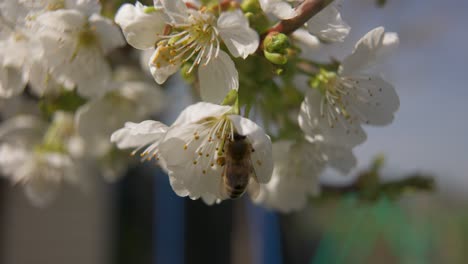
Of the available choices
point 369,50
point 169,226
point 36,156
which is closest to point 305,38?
point 369,50

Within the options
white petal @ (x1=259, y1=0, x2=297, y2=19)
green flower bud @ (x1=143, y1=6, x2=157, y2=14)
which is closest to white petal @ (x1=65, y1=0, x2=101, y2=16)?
green flower bud @ (x1=143, y1=6, x2=157, y2=14)

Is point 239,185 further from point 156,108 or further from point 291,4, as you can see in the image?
point 156,108

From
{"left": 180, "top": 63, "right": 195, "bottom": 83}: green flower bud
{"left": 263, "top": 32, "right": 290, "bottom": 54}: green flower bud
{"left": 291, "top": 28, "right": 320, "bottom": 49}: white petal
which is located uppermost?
{"left": 263, "top": 32, "right": 290, "bottom": 54}: green flower bud

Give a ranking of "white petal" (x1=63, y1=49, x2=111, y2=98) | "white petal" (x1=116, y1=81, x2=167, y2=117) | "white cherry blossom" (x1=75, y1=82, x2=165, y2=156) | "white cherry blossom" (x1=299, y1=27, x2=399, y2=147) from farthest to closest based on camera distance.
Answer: "white petal" (x1=116, y1=81, x2=167, y2=117), "white cherry blossom" (x1=75, y1=82, x2=165, y2=156), "white petal" (x1=63, y1=49, x2=111, y2=98), "white cherry blossom" (x1=299, y1=27, x2=399, y2=147)

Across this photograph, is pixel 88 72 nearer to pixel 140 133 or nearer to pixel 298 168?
pixel 140 133

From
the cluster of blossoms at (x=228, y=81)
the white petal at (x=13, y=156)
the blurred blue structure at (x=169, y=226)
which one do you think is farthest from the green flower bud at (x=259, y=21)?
the blurred blue structure at (x=169, y=226)

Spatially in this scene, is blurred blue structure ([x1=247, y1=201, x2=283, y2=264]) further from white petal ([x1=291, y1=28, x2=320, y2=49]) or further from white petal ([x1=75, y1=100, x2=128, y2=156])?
white petal ([x1=291, y1=28, x2=320, y2=49])

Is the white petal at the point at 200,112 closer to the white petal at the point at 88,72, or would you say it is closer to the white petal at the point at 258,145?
the white petal at the point at 258,145
